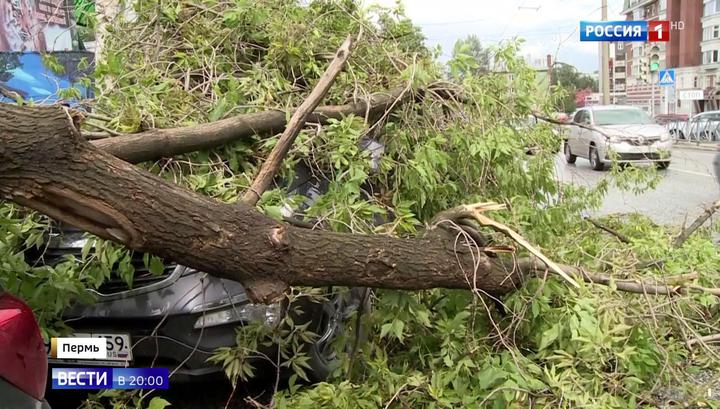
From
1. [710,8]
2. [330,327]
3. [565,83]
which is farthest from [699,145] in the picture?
[710,8]

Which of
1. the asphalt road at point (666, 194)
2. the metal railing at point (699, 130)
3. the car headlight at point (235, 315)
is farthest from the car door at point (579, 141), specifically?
the metal railing at point (699, 130)

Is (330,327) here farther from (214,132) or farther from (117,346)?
(214,132)

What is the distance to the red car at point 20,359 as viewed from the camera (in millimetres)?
1866

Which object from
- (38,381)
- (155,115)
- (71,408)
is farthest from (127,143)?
(71,408)

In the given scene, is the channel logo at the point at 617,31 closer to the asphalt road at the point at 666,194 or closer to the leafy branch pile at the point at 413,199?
the asphalt road at the point at 666,194

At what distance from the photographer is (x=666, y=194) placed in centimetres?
1060

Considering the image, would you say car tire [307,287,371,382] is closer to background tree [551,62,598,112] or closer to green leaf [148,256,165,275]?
green leaf [148,256,165,275]

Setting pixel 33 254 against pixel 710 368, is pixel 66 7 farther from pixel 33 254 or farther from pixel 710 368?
pixel 710 368

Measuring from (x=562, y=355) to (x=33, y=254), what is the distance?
2660 millimetres

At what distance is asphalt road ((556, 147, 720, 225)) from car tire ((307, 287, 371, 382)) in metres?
2.06
